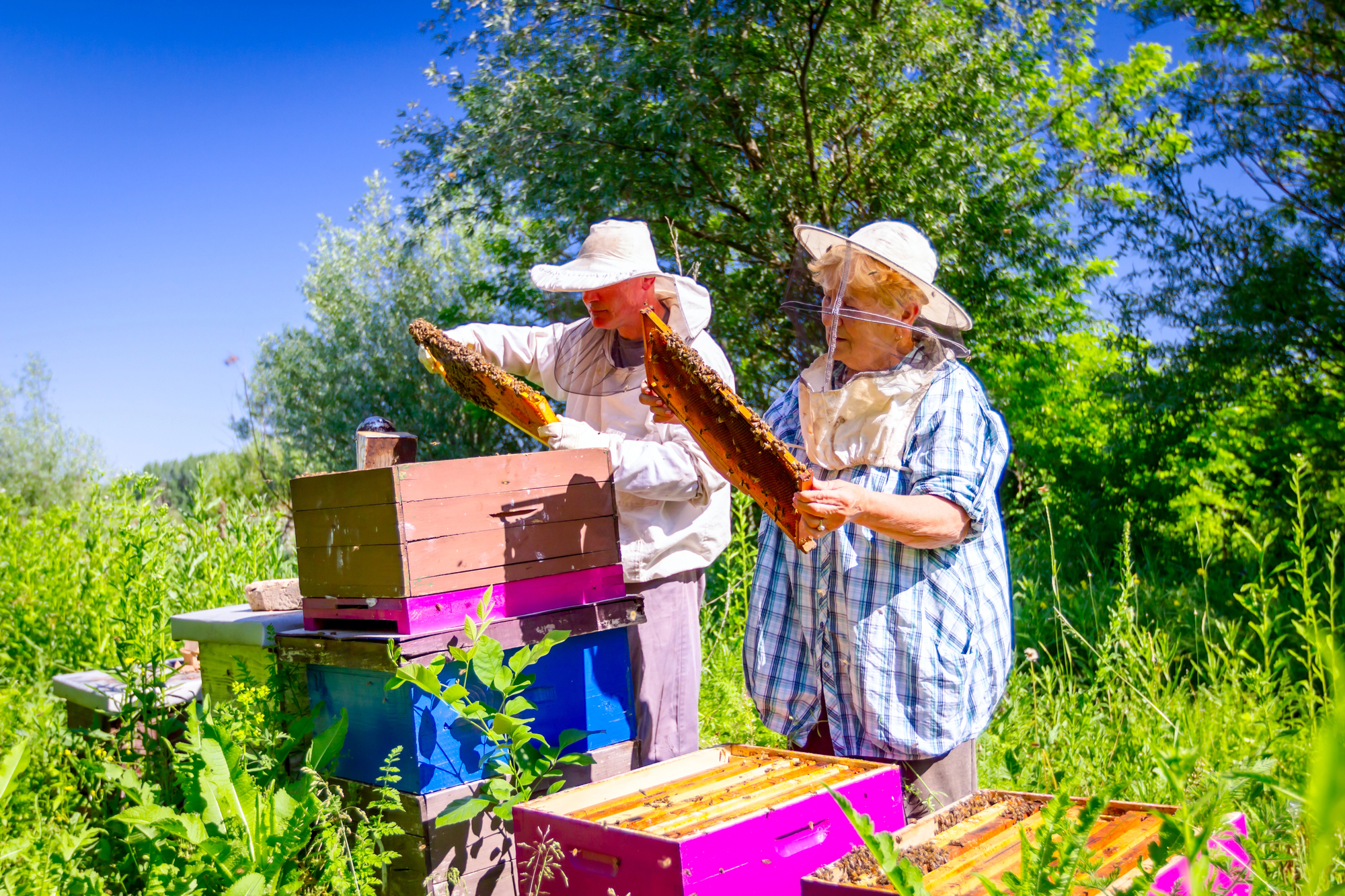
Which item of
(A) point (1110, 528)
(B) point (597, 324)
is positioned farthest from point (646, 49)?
(B) point (597, 324)

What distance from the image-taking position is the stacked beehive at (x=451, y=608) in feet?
7.06

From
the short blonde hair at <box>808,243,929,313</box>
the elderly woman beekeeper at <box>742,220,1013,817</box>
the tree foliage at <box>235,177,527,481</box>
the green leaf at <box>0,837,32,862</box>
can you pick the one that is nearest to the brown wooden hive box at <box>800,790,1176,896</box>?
the elderly woman beekeeper at <box>742,220,1013,817</box>

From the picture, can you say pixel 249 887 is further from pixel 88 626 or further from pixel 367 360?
pixel 367 360

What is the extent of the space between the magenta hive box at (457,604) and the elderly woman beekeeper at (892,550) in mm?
454

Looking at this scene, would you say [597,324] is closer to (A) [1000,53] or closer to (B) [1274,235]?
(B) [1274,235]

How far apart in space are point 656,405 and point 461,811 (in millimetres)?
1120

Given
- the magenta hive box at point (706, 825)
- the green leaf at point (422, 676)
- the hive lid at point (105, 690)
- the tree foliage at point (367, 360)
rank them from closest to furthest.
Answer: the magenta hive box at point (706, 825) → the green leaf at point (422, 676) → the hive lid at point (105, 690) → the tree foliage at point (367, 360)

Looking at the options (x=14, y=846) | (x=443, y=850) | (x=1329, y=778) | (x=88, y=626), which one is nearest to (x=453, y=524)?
(x=443, y=850)

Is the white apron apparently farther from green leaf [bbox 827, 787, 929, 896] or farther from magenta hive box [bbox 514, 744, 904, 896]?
green leaf [bbox 827, 787, 929, 896]

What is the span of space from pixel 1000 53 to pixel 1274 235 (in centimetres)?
381

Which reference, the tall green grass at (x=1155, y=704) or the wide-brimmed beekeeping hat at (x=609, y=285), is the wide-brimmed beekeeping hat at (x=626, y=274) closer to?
the wide-brimmed beekeeping hat at (x=609, y=285)

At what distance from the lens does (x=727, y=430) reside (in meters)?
2.28

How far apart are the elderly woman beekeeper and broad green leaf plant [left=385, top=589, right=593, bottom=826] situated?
1.96 ft

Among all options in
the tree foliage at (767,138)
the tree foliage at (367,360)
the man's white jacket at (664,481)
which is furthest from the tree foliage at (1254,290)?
the tree foliage at (367,360)
